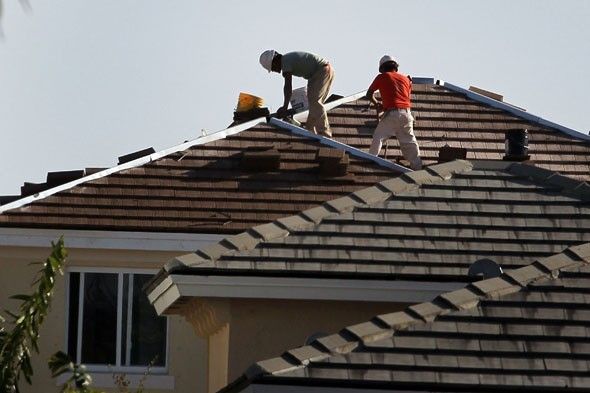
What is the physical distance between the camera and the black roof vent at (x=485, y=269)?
574 inches

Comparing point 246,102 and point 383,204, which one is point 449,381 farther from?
point 246,102

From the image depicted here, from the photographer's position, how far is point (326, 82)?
24.7 meters

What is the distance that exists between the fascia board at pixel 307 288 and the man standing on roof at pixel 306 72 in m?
9.46

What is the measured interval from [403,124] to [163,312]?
25.1ft

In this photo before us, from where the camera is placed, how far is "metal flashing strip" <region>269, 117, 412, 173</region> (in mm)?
23281

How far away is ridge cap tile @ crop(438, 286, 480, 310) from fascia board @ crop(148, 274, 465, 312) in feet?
6.08

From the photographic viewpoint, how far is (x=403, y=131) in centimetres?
2342

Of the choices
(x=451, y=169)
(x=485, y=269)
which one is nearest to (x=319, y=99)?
(x=451, y=169)

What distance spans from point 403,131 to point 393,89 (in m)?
0.70

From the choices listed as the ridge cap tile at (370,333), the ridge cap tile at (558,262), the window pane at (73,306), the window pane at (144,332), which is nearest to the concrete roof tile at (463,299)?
the ridge cap tile at (370,333)

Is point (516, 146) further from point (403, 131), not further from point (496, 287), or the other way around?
point (403, 131)

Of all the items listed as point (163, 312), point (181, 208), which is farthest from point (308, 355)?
point (181, 208)

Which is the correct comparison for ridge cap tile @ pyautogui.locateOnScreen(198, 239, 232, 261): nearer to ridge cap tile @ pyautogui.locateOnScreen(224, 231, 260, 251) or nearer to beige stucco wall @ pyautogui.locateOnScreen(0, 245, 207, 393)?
ridge cap tile @ pyautogui.locateOnScreen(224, 231, 260, 251)

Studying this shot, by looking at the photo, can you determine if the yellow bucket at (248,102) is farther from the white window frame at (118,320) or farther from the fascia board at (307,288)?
the fascia board at (307,288)
